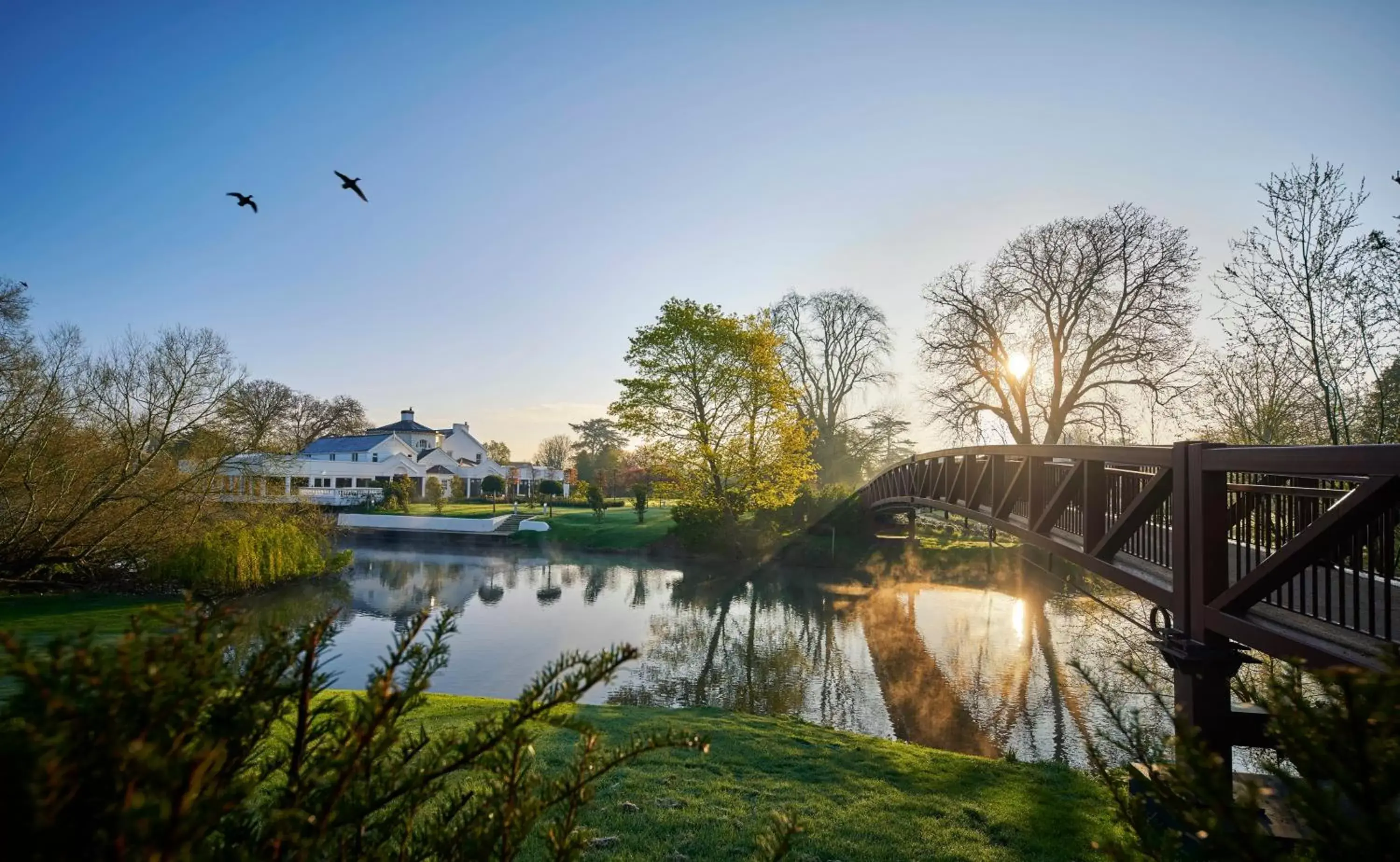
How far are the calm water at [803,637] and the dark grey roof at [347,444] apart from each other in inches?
1118

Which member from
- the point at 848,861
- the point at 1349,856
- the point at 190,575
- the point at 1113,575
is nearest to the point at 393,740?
the point at 1349,856

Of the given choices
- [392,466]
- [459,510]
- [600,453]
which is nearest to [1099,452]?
[459,510]

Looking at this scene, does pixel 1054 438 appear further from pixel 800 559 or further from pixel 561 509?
pixel 561 509

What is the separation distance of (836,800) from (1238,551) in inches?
137

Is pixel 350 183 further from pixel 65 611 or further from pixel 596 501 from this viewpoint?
pixel 596 501

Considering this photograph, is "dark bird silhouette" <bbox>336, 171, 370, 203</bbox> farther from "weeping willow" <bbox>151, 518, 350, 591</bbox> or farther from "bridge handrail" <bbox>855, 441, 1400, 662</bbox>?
"weeping willow" <bbox>151, 518, 350, 591</bbox>

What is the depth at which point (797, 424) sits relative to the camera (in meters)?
23.0

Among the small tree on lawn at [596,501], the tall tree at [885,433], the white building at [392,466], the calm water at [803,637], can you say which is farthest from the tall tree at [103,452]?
the tall tree at [885,433]

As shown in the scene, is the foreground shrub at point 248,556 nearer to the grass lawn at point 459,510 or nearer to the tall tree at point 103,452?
the tall tree at point 103,452

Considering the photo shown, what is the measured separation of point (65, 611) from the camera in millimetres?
12586

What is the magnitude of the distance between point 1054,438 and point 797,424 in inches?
315

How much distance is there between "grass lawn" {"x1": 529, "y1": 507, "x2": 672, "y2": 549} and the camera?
89.4 ft

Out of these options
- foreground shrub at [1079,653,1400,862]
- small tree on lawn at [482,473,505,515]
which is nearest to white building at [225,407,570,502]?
small tree on lawn at [482,473,505,515]

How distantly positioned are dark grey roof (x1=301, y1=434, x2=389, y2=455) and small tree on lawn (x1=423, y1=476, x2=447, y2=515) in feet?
19.2
